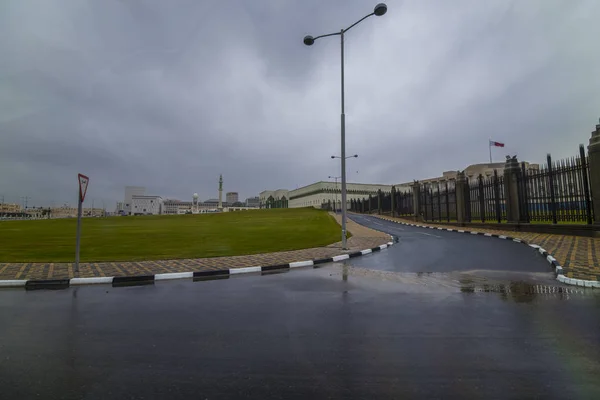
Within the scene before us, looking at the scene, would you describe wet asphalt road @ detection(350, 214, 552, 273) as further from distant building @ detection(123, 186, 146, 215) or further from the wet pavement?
distant building @ detection(123, 186, 146, 215)

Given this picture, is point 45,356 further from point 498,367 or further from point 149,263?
point 149,263

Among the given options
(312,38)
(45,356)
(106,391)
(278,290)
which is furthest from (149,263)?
(312,38)

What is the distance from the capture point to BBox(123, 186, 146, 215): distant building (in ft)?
485

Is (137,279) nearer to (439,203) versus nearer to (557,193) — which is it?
(557,193)

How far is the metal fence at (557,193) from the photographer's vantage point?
15703mm

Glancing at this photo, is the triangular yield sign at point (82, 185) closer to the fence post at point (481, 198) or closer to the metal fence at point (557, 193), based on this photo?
the metal fence at point (557, 193)

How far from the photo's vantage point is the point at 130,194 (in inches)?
6009

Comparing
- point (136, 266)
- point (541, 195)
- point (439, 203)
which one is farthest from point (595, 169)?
point (136, 266)

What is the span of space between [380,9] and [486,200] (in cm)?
1863

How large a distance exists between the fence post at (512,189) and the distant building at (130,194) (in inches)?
6014

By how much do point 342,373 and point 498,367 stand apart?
5.41 ft

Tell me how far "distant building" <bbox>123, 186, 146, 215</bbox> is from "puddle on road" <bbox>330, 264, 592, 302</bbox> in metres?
157

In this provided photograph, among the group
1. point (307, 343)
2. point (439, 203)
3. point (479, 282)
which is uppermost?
point (439, 203)

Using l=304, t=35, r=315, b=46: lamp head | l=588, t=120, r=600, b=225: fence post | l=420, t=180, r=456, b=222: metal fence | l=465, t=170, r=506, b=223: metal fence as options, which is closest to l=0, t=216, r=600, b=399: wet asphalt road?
l=304, t=35, r=315, b=46: lamp head
